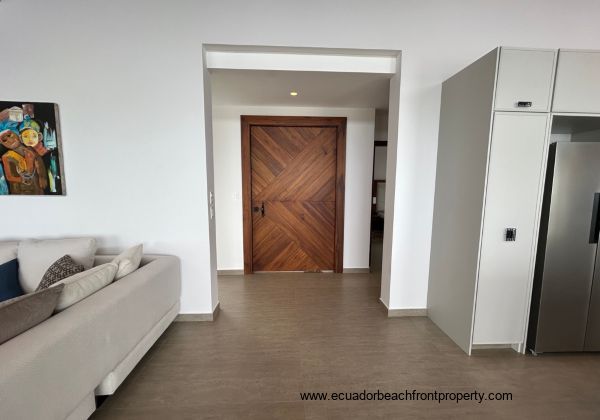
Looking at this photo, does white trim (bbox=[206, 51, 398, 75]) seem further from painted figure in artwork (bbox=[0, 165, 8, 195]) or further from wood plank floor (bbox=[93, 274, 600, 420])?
wood plank floor (bbox=[93, 274, 600, 420])

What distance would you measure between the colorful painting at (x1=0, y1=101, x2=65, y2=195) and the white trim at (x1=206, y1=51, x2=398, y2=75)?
1483mm

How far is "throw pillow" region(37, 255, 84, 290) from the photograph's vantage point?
177cm

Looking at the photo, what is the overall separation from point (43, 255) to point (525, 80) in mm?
3804

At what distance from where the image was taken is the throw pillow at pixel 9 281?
1.82 metres

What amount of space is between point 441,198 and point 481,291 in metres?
0.85

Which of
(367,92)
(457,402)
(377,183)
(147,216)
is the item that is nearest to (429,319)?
(457,402)

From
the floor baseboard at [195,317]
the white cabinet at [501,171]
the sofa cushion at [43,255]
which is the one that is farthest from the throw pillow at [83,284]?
the white cabinet at [501,171]

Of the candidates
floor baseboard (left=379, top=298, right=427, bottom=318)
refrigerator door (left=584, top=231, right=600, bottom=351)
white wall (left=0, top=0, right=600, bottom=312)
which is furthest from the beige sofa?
refrigerator door (left=584, top=231, right=600, bottom=351)

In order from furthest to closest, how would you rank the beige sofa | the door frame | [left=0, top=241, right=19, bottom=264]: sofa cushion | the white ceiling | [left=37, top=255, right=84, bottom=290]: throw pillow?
the door frame → the white ceiling → [left=0, top=241, right=19, bottom=264]: sofa cushion → [left=37, top=255, right=84, bottom=290]: throw pillow → the beige sofa

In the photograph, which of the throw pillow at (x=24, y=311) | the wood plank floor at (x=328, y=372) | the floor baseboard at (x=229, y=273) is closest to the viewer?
the throw pillow at (x=24, y=311)

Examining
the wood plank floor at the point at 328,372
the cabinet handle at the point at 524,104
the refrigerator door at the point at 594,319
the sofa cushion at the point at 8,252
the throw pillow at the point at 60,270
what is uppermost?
the cabinet handle at the point at 524,104

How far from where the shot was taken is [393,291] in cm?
259

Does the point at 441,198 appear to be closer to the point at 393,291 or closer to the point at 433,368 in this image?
the point at 393,291

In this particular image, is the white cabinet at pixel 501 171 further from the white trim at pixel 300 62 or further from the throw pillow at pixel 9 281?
the throw pillow at pixel 9 281
